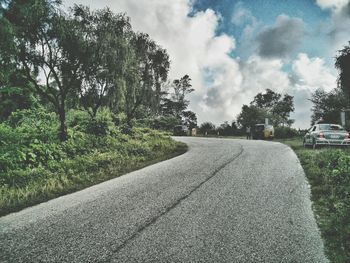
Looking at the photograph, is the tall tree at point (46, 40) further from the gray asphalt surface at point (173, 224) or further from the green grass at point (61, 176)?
the gray asphalt surface at point (173, 224)

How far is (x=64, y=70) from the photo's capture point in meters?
14.7

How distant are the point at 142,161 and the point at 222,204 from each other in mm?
7329

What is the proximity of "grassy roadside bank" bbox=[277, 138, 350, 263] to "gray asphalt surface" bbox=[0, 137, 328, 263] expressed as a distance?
195 millimetres

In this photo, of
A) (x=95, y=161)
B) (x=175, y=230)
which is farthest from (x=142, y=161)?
(x=175, y=230)

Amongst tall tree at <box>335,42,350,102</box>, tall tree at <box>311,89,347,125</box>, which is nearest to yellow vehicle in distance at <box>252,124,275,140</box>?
tall tree at <box>311,89,347,125</box>

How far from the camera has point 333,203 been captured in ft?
20.4

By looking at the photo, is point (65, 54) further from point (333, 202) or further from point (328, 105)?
point (328, 105)

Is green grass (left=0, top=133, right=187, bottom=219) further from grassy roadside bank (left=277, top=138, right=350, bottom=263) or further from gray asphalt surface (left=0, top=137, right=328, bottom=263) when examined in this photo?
grassy roadside bank (left=277, top=138, right=350, bottom=263)

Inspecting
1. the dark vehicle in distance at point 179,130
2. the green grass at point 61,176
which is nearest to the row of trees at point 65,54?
the green grass at point 61,176

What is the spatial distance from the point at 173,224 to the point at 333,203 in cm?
358

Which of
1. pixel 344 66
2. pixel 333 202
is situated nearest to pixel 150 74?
pixel 344 66

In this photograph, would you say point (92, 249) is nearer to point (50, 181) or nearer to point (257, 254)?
point (257, 254)

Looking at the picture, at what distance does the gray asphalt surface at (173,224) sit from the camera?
419cm

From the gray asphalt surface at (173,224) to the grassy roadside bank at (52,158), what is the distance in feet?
2.78
